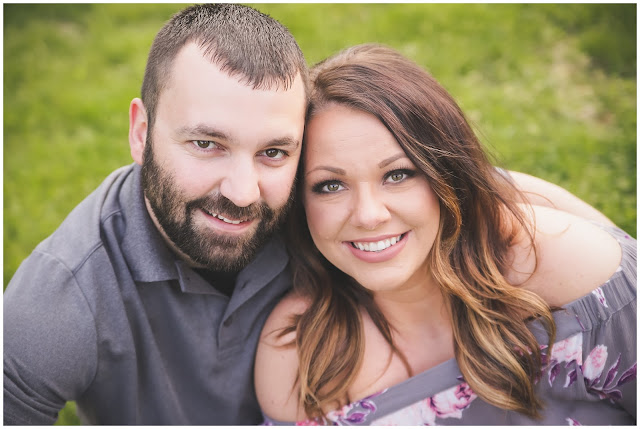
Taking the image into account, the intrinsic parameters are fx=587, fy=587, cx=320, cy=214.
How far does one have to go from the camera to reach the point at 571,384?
2.54 meters

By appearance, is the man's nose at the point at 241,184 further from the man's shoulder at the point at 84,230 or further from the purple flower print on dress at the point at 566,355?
the purple flower print on dress at the point at 566,355

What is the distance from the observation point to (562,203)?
117 inches

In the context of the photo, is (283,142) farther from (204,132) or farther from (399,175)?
(399,175)

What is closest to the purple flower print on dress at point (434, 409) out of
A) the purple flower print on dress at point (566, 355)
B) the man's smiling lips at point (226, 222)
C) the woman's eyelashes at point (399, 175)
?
the purple flower print on dress at point (566, 355)

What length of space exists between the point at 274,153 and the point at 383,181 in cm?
44

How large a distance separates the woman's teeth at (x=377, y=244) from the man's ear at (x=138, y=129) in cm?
99

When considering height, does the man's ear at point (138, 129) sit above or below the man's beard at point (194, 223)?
above

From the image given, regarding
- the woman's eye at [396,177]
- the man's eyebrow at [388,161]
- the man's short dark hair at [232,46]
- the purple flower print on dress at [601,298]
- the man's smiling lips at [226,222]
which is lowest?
the purple flower print on dress at [601,298]

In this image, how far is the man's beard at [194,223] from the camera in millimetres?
2293

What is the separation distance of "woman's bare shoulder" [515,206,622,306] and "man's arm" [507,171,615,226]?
0.39m

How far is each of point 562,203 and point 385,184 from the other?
119 cm

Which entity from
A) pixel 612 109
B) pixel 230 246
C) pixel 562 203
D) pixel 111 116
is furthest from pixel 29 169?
pixel 612 109

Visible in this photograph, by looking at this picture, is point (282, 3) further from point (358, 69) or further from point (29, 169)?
point (358, 69)

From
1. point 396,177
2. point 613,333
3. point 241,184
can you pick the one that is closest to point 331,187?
point 396,177
